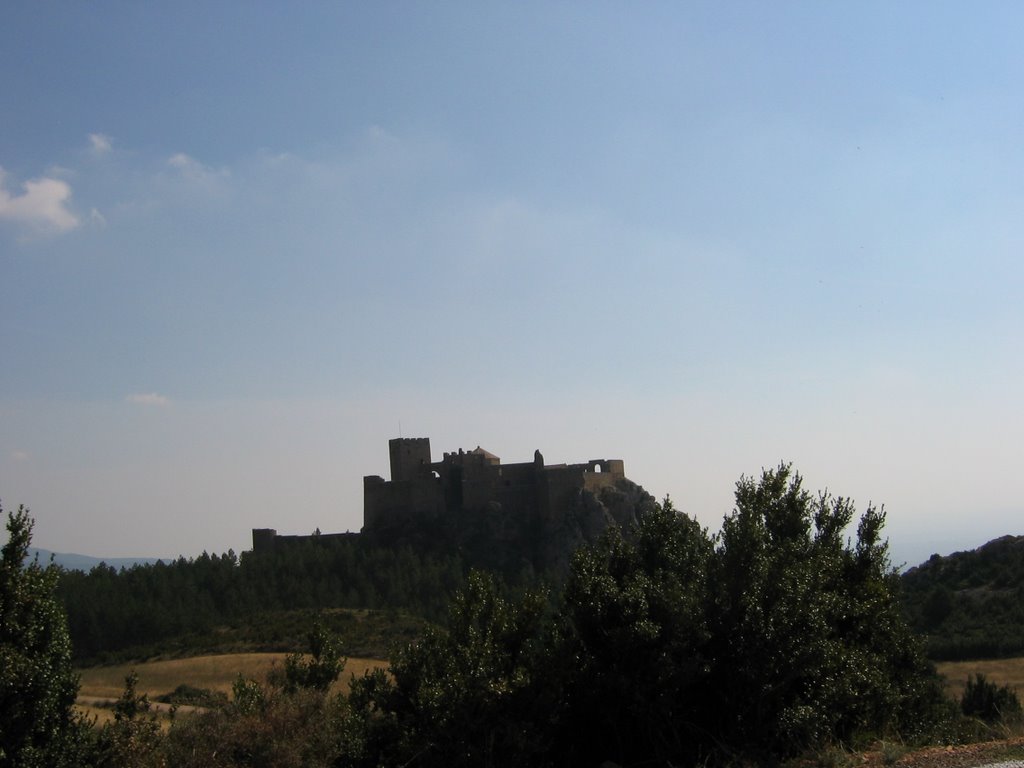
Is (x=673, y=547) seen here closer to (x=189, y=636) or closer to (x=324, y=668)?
(x=324, y=668)

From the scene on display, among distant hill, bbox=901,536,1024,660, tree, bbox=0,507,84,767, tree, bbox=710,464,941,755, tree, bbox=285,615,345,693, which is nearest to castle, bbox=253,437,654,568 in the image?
distant hill, bbox=901,536,1024,660

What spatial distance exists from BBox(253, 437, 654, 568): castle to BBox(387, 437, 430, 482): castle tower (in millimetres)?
73

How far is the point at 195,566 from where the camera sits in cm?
6425

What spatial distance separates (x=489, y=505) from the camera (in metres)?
67.3

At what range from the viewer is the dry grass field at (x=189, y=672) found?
36.8m

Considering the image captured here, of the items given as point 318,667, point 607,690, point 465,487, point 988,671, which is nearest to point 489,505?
point 465,487

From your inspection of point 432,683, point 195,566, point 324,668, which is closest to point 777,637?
point 432,683

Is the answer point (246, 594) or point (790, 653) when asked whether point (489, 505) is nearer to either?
point (246, 594)

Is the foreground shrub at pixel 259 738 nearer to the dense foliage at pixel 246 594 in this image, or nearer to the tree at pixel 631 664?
the tree at pixel 631 664

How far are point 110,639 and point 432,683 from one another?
44349mm

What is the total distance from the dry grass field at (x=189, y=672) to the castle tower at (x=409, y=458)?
1077 inches

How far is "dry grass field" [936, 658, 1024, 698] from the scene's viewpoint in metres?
32.4

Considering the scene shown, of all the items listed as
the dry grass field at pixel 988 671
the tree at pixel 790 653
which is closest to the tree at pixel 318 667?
the tree at pixel 790 653

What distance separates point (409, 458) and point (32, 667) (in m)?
59.5
